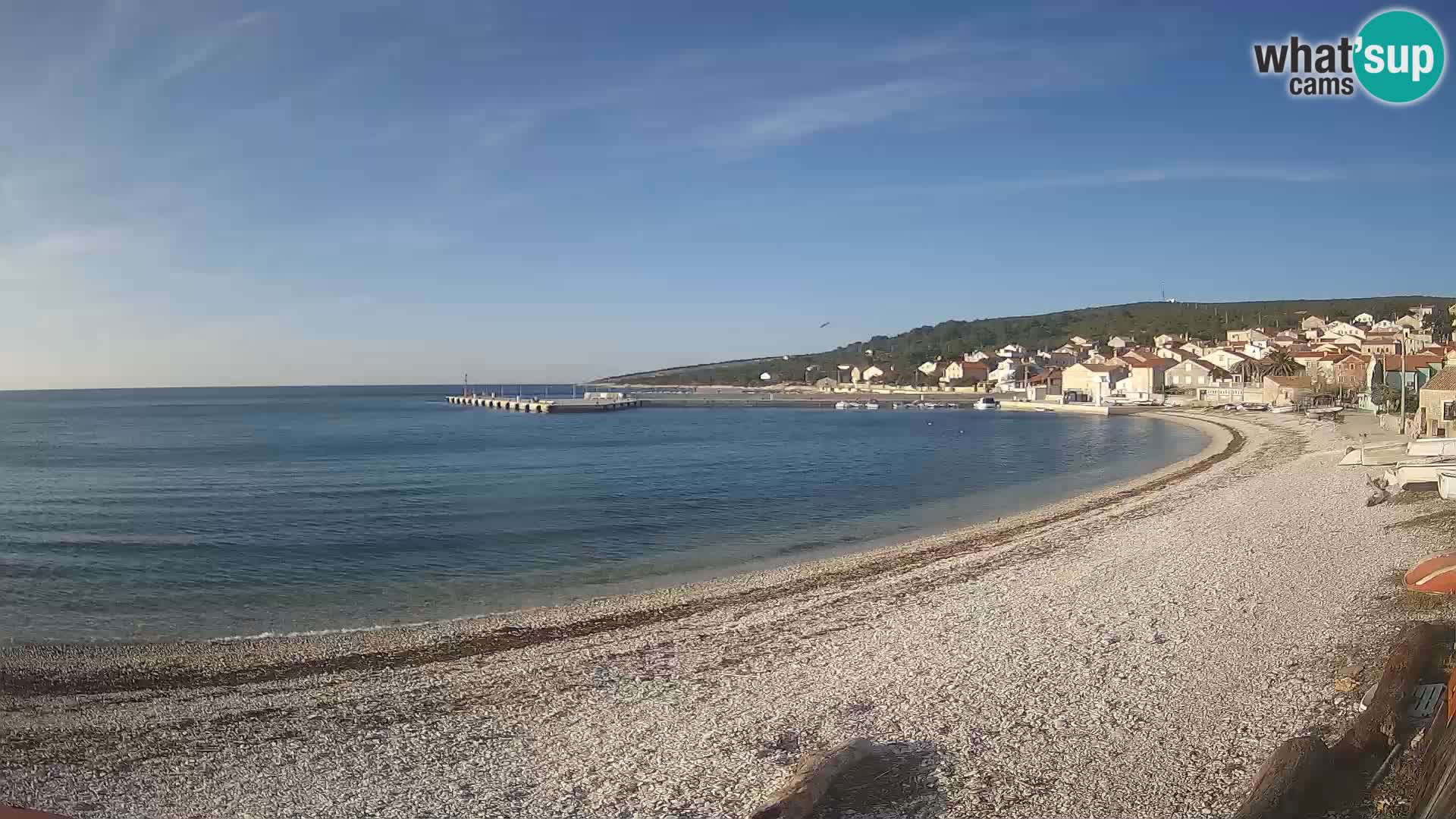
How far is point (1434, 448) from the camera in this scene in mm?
18906

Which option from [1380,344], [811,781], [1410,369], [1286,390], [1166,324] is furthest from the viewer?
[1166,324]

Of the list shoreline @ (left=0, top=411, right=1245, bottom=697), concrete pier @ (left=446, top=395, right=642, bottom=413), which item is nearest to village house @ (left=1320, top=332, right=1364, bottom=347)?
concrete pier @ (left=446, top=395, right=642, bottom=413)

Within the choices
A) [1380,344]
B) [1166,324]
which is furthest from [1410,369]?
[1166,324]

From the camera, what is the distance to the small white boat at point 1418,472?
16.8 metres

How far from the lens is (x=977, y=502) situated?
25047 millimetres

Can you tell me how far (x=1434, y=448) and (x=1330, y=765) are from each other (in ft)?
56.9

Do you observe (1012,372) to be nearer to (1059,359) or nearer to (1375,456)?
(1059,359)

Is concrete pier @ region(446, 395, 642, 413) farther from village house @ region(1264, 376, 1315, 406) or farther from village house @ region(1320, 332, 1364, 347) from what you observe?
village house @ region(1320, 332, 1364, 347)

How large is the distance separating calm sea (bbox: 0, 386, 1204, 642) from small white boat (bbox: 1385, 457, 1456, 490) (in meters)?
8.26

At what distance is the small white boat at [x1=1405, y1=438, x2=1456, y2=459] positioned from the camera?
18.3 meters

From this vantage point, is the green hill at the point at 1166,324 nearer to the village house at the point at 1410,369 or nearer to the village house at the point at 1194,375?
the village house at the point at 1194,375

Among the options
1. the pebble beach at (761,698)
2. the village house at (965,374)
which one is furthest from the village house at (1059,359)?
the pebble beach at (761,698)

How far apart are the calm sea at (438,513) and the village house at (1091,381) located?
3955 centimetres

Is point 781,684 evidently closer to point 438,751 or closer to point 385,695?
point 438,751
